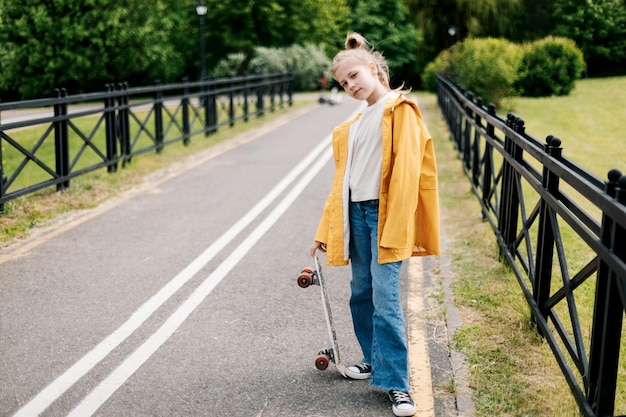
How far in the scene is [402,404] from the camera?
4027mm

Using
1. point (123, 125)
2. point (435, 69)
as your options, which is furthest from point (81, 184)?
point (435, 69)

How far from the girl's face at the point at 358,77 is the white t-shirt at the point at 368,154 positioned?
0.10 metres

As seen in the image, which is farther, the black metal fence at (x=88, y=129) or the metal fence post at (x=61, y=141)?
the metal fence post at (x=61, y=141)

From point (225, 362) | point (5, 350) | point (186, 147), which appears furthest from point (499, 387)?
point (186, 147)

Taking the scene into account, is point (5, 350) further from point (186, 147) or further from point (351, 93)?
point (186, 147)

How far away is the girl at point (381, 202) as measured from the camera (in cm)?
395

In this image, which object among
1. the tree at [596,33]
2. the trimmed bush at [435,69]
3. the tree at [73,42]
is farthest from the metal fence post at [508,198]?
the tree at [596,33]

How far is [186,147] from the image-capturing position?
49.9 feet

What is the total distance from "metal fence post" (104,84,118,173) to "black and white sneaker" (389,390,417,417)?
27.9 ft

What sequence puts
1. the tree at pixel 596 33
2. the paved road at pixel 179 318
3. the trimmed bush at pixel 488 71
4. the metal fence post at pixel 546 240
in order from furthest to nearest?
the tree at pixel 596 33 → the trimmed bush at pixel 488 71 → the metal fence post at pixel 546 240 → the paved road at pixel 179 318

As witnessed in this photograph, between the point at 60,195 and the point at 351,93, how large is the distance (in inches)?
271

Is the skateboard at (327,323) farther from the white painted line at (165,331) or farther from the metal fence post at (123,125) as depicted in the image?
the metal fence post at (123,125)

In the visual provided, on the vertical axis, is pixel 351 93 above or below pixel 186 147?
above

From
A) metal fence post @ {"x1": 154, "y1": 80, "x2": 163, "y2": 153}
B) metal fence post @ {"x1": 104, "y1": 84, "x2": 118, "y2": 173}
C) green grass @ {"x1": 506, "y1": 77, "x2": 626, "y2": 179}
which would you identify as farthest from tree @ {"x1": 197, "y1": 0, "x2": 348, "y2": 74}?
metal fence post @ {"x1": 104, "y1": 84, "x2": 118, "y2": 173}
